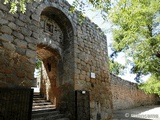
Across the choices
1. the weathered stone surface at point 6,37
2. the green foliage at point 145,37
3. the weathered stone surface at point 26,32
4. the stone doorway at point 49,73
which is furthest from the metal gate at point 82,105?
the green foliage at point 145,37

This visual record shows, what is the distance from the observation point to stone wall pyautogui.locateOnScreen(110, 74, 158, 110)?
9750 mm

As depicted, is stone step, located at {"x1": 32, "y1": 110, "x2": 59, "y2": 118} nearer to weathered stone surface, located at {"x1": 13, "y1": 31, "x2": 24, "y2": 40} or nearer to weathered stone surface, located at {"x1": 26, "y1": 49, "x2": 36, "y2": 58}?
weathered stone surface, located at {"x1": 26, "y1": 49, "x2": 36, "y2": 58}

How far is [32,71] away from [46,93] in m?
2.32

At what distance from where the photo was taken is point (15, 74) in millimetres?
2887

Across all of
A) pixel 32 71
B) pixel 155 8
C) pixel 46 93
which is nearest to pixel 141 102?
pixel 155 8

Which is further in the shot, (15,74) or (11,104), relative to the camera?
(15,74)

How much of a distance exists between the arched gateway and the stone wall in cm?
444

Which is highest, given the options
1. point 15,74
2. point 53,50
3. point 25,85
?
point 53,50

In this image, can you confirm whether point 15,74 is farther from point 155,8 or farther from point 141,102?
point 141,102

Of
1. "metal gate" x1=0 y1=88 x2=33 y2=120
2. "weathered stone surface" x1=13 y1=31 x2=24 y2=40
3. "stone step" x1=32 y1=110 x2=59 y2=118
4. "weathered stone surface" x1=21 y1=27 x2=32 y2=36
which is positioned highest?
"weathered stone surface" x1=21 y1=27 x2=32 y2=36

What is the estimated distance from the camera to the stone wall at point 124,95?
32.0 ft

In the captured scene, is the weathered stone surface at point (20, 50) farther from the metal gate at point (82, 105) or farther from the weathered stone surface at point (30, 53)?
the metal gate at point (82, 105)

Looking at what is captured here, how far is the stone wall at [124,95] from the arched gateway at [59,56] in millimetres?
4442

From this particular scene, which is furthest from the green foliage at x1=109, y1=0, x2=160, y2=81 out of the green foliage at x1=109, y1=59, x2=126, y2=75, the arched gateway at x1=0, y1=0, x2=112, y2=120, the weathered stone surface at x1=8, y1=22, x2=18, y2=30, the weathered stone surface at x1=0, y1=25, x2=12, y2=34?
the green foliage at x1=109, y1=59, x2=126, y2=75
